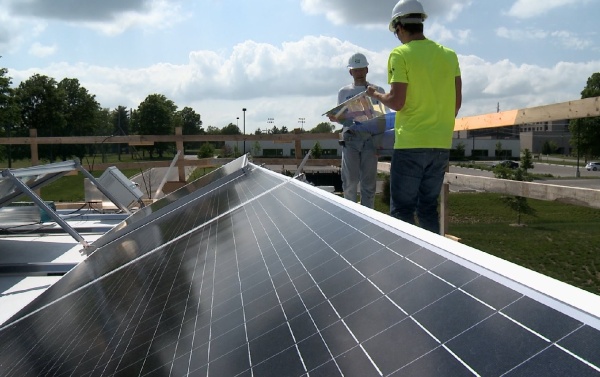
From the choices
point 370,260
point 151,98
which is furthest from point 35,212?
point 151,98

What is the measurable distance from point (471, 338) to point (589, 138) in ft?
136

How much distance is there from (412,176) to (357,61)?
219cm

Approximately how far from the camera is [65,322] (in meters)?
3.30

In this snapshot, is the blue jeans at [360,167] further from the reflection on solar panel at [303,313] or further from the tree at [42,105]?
the tree at [42,105]

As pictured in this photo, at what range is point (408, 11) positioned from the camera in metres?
3.97

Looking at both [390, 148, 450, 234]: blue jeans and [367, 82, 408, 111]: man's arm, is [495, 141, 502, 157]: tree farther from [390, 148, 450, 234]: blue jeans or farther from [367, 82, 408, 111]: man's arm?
[367, 82, 408, 111]: man's arm

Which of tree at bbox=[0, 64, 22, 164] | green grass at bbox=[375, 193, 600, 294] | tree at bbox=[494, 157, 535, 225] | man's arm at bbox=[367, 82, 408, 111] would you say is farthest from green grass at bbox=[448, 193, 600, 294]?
tree at bbox=[0, 64, 22, 164]

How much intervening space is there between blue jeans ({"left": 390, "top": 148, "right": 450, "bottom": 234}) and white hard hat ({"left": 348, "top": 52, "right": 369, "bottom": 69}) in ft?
6.71

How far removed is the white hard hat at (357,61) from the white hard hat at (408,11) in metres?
1.75

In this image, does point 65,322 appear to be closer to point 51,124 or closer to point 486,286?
point 486,286

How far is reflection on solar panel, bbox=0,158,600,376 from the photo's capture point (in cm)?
113

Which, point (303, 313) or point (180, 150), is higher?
point (180, 150)

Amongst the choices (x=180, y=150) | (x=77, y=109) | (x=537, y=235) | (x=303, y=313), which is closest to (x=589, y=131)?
(x=537, y=235)

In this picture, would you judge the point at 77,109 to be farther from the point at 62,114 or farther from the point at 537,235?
the point at 537,235
